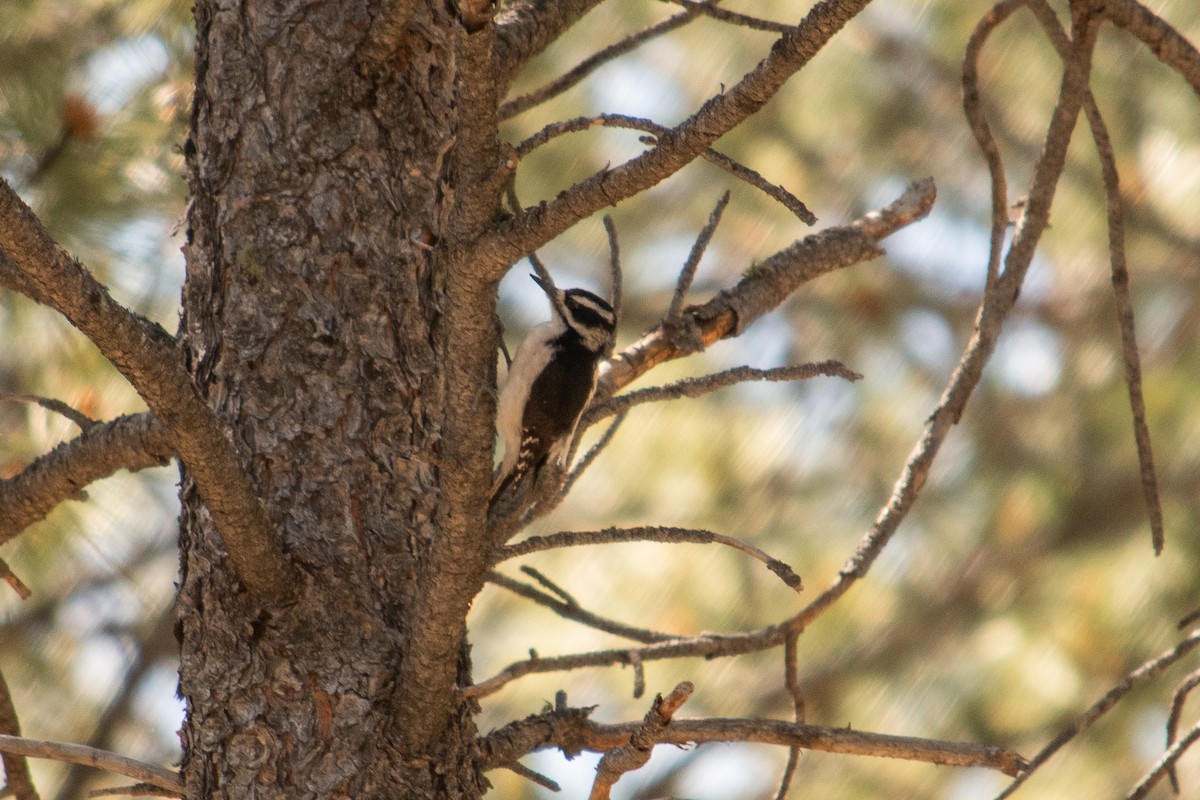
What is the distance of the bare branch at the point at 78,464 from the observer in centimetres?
211

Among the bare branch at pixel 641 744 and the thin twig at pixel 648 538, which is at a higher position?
the thin twig at pixel 648 538

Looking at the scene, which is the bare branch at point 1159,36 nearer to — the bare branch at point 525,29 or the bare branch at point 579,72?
the bare branch at point 579,72

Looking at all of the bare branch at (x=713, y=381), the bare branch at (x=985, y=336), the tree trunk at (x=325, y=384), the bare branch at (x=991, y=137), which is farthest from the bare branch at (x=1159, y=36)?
the tree trunk at (x=325, y=384)

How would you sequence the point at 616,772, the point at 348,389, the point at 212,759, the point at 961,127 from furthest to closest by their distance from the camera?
1. the point at 961,127
2. the point at 348,389
3. the point at 212,759
4. the point at 616,772

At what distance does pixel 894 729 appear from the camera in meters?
4.54

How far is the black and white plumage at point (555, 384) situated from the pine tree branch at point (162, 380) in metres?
1.84

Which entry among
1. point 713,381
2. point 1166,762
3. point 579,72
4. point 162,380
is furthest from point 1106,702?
point 579,72

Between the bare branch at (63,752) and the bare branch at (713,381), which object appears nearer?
the bare branch at (63,752)

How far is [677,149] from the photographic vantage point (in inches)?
60.2

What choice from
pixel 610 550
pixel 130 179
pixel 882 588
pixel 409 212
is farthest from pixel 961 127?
pixel 409 212

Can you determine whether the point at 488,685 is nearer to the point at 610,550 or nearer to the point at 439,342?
the point at 439,342

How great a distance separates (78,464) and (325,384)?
0.48 meters

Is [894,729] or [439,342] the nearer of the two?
[439,342]

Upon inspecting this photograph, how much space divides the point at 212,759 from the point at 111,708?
2904 millimetres
